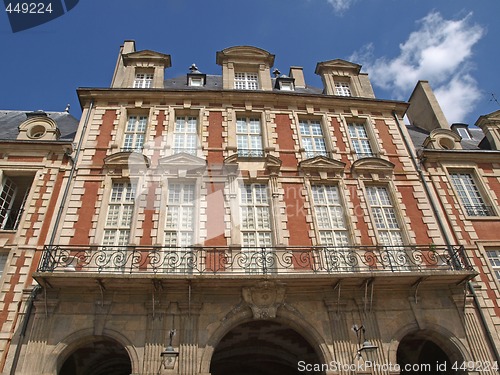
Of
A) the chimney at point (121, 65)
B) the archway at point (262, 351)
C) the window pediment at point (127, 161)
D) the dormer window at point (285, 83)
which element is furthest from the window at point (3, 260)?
the dormer window at point (285, 83)

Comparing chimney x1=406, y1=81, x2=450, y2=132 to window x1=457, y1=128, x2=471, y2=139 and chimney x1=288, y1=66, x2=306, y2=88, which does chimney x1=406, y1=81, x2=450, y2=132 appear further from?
chimney x1=288, y1=66, x2=306, y2=88

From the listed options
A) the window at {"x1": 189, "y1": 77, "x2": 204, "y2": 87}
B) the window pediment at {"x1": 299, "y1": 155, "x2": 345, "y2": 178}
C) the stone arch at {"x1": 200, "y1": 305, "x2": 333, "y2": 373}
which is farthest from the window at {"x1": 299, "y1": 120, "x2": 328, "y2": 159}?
the stone arch at {"x1": 200, "y1": 305, "x2": 333, "y2": 373}

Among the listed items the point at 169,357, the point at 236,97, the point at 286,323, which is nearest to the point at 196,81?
the point at 236,97

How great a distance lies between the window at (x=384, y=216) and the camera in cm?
1032

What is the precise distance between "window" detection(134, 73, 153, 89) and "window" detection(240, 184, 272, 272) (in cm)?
609

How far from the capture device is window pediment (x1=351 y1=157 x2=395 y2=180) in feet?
37.5

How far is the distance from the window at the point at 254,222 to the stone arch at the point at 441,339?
3494mm

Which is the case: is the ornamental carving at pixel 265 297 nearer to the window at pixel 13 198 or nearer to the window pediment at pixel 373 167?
the window pediment at pixel 373 167

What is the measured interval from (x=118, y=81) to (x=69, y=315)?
879cm

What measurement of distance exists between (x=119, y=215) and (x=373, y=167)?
766 cm

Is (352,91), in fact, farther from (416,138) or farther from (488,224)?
(488,224)

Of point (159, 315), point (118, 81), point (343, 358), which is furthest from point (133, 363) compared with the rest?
point (118, 81)

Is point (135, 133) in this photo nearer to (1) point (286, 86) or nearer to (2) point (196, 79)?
(2) point (196, 79)

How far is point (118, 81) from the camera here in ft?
45.2
